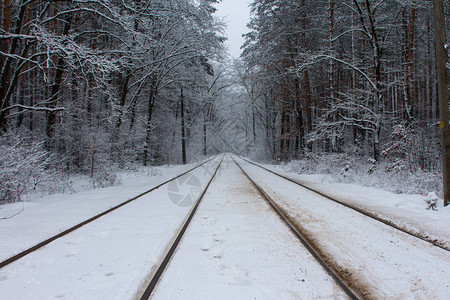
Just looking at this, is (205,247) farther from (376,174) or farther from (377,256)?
(376,174)

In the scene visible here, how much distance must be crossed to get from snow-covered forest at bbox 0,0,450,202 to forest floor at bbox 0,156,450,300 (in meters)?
4.28

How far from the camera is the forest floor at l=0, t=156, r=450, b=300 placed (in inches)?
90.9

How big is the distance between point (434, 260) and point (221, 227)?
2875 mm

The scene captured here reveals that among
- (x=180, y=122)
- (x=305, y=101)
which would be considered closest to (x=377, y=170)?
(x=305, y=101)

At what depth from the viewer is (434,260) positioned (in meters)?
2.97

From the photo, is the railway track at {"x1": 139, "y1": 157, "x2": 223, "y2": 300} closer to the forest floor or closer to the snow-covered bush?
the forest floor

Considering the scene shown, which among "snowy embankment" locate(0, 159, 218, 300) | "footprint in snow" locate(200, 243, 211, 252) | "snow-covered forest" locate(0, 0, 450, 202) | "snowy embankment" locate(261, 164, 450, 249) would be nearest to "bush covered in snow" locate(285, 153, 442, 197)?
"snow-covered forest" locate(0, 0, 450, 202)

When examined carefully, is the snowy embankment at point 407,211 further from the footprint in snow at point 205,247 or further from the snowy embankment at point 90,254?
the snowy embankment at point 90,254

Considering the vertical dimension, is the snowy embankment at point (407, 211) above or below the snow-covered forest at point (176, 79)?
below

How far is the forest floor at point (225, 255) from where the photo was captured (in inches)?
90.9

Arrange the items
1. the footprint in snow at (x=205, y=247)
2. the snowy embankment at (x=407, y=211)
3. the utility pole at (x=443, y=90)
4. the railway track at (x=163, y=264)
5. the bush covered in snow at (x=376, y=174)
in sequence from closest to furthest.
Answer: the railway track at (x=163, y=264) < the footprint in snow at (x=205, y=247) < the snowy embankment at (x=407, y=211) < the utility pole at (x=443, y=90) < the bush covered in snow at (x=376, y=174)

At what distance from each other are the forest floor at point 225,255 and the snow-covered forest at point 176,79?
428cm

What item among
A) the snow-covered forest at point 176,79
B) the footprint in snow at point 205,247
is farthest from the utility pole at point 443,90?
the footprint in snow at point 205,247

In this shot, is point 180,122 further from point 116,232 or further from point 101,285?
point 101,285
